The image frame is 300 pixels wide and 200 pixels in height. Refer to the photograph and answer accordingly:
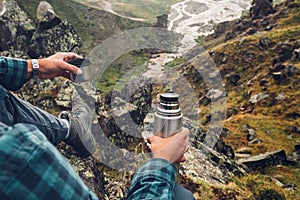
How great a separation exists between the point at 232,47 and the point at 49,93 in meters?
37.4

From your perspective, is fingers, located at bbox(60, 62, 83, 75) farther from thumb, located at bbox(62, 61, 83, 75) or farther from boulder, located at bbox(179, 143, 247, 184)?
boulder, located at bbox(179, 143, 247, 184)

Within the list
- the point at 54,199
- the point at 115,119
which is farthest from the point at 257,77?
the point at 54,199

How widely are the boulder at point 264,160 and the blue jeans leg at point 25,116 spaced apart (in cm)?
1151

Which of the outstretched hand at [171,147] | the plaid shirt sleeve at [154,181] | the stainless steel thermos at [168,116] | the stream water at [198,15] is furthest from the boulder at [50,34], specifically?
the stream water at [198,15]

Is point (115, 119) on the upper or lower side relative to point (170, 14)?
upper

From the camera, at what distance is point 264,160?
15.6 metres

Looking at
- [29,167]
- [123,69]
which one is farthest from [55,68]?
[123,69]

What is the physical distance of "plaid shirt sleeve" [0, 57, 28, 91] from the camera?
4.63 metres

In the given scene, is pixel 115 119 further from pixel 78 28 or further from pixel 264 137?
pixel 78 28

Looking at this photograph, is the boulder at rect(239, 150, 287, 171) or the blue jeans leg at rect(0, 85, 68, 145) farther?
the boulder at rect(239, 150, 287, 171)

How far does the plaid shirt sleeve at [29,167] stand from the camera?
1.73 meters

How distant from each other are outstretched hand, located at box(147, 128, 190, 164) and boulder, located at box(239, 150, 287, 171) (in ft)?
41.6

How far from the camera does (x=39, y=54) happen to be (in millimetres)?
17031

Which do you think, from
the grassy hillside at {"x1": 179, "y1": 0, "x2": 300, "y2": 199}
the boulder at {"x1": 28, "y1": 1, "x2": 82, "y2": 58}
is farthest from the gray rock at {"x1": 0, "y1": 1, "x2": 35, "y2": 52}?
the grassy hillside at {"x1": 179, "y1": 0, "x2": 300, "y2": 199}
